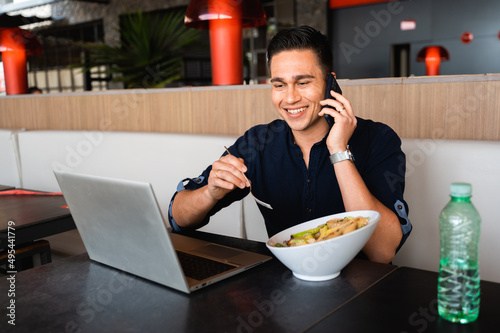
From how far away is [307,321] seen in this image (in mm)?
729

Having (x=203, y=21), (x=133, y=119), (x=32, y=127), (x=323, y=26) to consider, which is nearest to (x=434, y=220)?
(x=203, y=21)

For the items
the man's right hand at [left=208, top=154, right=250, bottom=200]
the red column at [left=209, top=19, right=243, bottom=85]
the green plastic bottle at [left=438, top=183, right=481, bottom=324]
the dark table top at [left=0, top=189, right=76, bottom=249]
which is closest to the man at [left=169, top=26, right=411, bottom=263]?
the man's right hand at [left=208, top=154, right=250, bottom=200]

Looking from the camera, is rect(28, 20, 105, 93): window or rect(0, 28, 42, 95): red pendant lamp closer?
rect(0, 28, 42, 95): red pendant lamp

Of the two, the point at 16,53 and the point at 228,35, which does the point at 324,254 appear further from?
the point at 16,53

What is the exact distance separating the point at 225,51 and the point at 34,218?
1204mm

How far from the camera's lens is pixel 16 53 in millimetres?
3322

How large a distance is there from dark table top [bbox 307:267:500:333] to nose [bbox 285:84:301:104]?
0.57m

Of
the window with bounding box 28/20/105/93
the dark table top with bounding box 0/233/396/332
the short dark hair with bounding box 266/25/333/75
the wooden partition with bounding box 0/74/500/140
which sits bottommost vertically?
the dark table top with bounding box 0/233/396/332

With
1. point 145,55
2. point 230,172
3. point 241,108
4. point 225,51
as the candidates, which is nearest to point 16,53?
point 145,55

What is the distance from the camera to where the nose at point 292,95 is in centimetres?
129

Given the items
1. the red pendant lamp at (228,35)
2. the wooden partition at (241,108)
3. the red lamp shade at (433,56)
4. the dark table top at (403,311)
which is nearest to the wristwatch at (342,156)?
the dark table top at (403,311)

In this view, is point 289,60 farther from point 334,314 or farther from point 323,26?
point 323,26

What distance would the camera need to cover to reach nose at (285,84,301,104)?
→ 50.9 inches

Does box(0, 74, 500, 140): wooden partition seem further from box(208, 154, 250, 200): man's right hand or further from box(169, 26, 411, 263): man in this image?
box(208, 154, 250, 200): man's right hand
